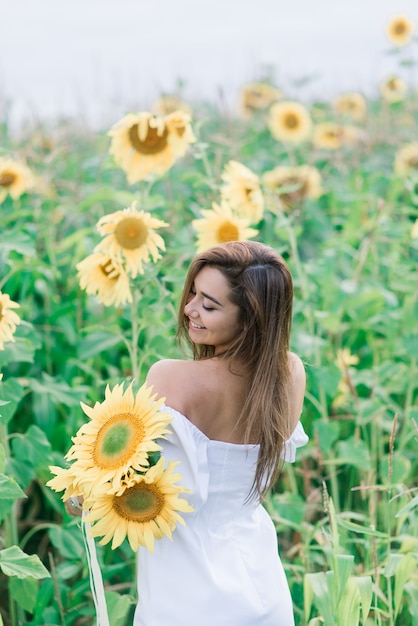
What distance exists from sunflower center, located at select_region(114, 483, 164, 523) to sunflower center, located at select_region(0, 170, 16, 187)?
135cm

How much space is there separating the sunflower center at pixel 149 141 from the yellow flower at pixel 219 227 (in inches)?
9.5

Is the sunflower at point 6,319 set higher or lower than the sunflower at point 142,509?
higher

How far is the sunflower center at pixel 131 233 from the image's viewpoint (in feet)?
6.28

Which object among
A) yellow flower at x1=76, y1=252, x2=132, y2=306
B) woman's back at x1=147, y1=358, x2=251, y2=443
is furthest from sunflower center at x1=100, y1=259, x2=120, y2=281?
woman's back at x1=147, y1=358, x2=251, y2=443

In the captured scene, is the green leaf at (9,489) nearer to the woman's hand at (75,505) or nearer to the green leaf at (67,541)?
the woman's hand at (75,505)

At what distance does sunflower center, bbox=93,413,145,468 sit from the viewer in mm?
1410

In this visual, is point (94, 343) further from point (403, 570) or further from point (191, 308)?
point (403, 570)

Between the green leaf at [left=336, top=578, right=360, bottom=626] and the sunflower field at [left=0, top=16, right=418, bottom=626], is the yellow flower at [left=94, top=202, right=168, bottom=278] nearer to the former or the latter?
the sunflower field at [left=0, top=16, right=418, bottom=626]

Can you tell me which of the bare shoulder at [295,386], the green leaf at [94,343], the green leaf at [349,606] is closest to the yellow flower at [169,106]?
the green leaf at [94,343]

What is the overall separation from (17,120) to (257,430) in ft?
11.8

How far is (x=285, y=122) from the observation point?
441cm

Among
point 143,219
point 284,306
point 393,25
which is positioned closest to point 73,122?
point 393,25

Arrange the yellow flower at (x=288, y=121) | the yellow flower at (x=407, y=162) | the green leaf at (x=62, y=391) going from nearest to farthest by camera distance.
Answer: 1. the green leaf at (x=62, y=391)
2. the yellow flower at (x=407, y=162)
3. the yellow flower at (x=288, y=121)

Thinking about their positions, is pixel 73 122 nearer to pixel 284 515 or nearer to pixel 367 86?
pixel 367 86
